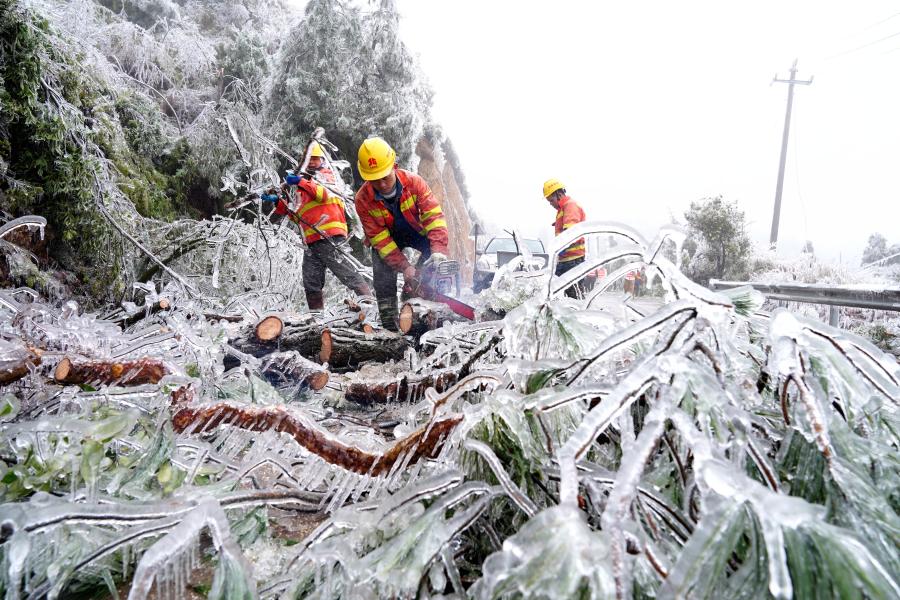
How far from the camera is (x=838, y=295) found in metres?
4.54

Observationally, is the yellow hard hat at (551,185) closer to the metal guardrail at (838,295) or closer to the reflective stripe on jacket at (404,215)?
the reflective stripe on jacket at (404,215)

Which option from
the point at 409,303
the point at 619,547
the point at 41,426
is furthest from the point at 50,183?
the point at 619,547

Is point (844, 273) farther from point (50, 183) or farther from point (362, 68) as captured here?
point (50, 183)

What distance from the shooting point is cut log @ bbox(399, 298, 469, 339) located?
4.46 metres

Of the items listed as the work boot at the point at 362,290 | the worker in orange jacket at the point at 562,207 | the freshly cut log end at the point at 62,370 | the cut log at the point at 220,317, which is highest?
the worker in orange jacket at the point at 562,207

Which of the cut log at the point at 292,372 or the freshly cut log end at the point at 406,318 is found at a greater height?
the freshly cut log end at the point at 406,318

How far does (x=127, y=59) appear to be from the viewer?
10.6 meters

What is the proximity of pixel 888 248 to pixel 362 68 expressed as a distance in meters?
22.5

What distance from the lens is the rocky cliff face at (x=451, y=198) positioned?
16.3 m

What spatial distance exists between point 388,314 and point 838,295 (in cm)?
475

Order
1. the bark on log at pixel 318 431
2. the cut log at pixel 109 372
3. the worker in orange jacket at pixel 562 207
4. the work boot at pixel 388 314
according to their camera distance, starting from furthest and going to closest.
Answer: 1. the worker in orange jacket at pixel 562 207
2. the work boot at pixel 388 314
3. the cut log at pixel 109 372
4. the bark on log at pixel 318 431

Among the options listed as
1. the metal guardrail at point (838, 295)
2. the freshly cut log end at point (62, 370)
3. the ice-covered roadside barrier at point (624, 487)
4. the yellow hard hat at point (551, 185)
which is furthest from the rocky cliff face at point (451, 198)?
the ice-covered roadside barrier at point (624, 487)

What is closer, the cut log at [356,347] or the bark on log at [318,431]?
the bark on log at [318,431]

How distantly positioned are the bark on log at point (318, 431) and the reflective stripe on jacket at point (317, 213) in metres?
4.47
